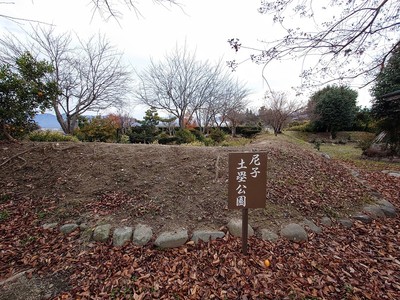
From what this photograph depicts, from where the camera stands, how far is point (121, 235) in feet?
7.74

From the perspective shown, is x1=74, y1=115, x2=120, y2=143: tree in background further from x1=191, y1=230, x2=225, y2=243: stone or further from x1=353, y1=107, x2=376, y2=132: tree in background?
x1=353, y1=107, x2=376, y2=132: tree in background

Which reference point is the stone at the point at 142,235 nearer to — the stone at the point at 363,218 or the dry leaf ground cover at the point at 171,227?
the dry leaf ground cover at the point at 171,227

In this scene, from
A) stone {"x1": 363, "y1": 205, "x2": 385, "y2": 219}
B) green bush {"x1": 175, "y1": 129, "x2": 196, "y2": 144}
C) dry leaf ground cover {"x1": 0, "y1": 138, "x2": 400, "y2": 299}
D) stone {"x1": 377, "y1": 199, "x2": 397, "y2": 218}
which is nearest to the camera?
dry leaf ground cover {"x1": 0, "y1": 138, "x2": 400, "y2": 299}

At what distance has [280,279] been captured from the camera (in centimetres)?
183

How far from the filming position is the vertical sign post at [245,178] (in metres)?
2.02

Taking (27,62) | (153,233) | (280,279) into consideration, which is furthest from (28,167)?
(280,279)

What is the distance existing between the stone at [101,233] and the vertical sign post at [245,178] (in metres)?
1.67

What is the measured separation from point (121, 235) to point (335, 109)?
68.7ft

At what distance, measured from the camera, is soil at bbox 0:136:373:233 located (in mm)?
2723

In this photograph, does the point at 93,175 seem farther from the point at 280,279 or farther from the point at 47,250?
the point at 280,279

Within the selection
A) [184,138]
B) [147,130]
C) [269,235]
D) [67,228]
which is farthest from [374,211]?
[147,130]

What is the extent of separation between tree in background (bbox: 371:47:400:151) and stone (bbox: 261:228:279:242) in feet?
28.0

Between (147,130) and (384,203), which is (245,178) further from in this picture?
(147,130)

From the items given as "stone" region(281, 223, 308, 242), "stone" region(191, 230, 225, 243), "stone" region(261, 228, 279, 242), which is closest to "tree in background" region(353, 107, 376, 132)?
"stone" region(281, 223, 308, 242)
